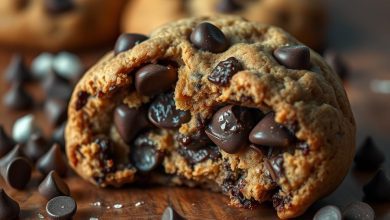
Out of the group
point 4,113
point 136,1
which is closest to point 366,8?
point 136,1

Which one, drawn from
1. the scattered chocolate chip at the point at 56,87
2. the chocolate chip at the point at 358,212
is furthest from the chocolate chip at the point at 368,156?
the scattered chocolate chip at the point at 56,87

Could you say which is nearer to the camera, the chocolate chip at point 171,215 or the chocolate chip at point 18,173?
the chocolate chip at point 171,215

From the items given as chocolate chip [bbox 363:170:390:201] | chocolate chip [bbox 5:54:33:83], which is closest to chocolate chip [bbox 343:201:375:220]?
chocolate chip [bbox 363:170:390:201]

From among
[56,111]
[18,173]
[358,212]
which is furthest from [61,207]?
[358,212]

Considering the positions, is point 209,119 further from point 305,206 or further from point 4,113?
point 4,113

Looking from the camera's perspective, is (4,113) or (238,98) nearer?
(238,98)

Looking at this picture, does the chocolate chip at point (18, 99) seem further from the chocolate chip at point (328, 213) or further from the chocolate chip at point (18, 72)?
the chocolate chip at point (328, 213)

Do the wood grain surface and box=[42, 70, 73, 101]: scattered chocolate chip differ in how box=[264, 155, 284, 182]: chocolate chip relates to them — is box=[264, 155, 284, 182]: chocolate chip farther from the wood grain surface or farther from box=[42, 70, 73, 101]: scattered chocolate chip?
box=[42, 70, 73, 101]: scattered chocolate chip
